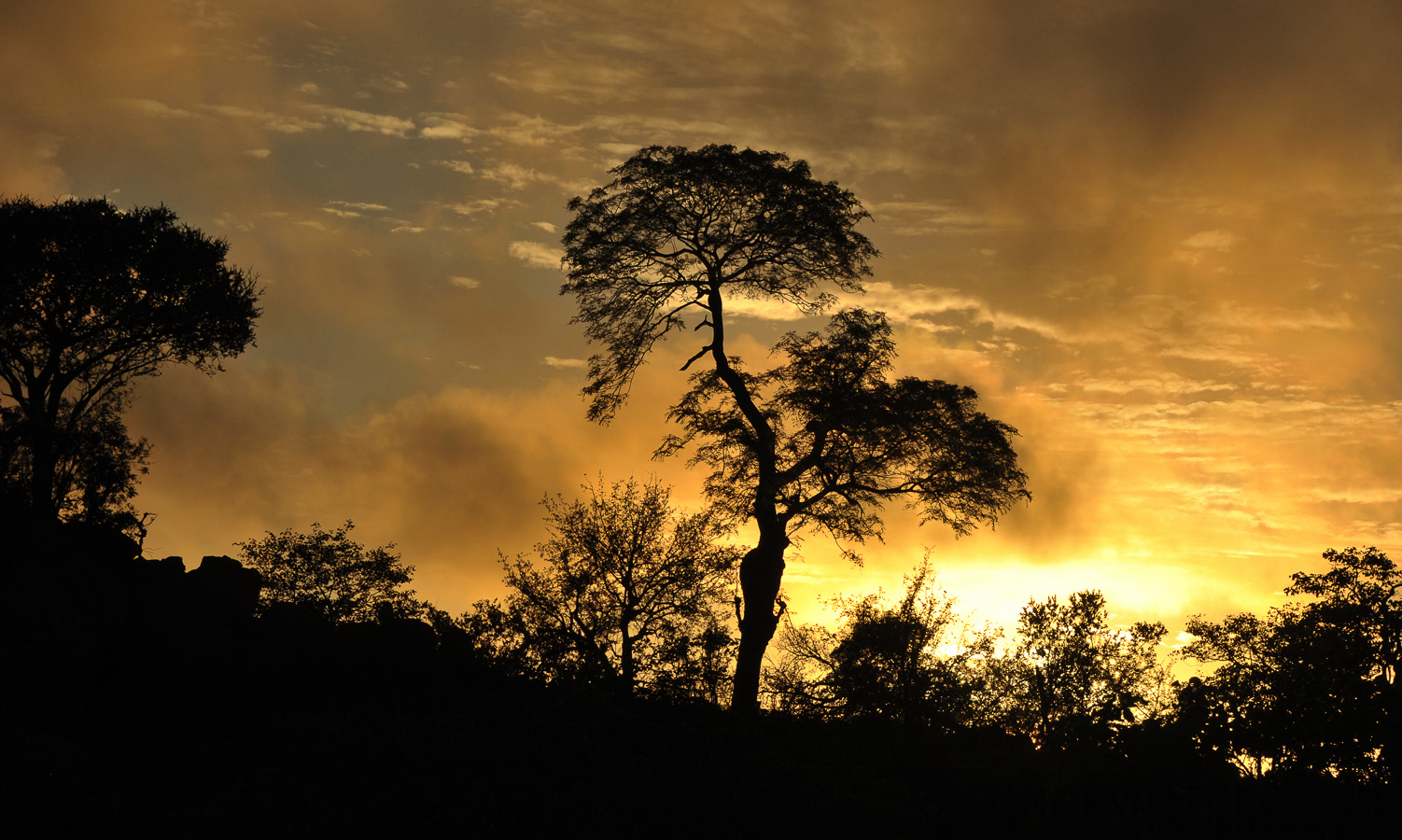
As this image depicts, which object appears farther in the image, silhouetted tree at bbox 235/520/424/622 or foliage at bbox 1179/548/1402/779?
silhouetted tree at bbox 235/520/424/622

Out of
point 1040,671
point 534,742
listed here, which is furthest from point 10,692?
point 1040,671

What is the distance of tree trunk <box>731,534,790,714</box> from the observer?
31.7 meters

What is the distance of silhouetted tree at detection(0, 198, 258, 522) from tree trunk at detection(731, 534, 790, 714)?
25.1m

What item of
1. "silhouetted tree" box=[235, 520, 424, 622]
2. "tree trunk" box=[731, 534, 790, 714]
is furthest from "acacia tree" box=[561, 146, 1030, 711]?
"silhouetted tree" box=[235, 520, 424, 622]

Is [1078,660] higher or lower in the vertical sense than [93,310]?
lower

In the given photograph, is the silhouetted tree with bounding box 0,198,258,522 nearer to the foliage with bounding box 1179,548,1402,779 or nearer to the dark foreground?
the dark foreground

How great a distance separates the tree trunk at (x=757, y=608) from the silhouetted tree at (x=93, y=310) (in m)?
25.1

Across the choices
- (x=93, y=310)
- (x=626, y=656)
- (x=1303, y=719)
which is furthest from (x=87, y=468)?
(x=1303, y=719)

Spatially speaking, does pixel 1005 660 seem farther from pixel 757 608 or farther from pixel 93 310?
pixel 93 310

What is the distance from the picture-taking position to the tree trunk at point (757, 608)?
31672 millimetres

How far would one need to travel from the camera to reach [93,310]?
123 feet

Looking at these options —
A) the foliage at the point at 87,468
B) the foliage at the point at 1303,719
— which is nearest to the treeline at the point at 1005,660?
the foliage at the point at 1303,719

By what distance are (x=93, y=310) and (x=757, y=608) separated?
29.8m

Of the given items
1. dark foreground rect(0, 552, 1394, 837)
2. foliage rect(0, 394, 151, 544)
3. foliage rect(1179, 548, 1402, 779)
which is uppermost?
foliage rect(0, 394, 151, 544)
